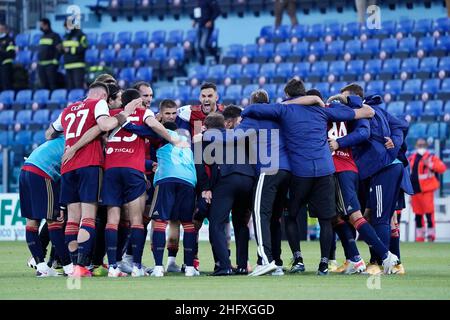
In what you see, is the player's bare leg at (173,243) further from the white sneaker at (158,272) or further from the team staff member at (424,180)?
the team staff member at (424,180)

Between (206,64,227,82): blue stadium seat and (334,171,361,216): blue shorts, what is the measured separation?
49.1ft

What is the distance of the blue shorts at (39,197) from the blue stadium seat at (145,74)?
1563cm

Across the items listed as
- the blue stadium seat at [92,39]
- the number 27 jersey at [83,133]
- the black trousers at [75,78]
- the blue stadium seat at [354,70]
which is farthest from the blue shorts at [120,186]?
the blue stadium seat at [92,39]

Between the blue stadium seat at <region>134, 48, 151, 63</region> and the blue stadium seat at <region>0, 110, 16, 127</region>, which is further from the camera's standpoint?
the blue stadium seat at <region>134, 48, 151, 63</region>

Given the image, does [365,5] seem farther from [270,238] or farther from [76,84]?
[270,238]

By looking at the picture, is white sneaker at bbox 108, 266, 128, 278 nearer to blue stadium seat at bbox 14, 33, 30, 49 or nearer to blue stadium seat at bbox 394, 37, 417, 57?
blue stadium seat at bbox 394, 37, 417, 57

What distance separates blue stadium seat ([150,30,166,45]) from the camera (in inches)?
1184

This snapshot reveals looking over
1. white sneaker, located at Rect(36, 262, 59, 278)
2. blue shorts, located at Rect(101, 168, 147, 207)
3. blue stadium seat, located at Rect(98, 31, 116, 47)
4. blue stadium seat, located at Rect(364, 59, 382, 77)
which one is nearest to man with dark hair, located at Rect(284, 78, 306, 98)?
blue shorts, located at Rect(101, 168, 147, 207)

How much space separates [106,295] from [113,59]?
66.6ft

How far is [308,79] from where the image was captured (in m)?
26.2

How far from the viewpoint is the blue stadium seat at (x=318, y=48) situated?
27.0 meters

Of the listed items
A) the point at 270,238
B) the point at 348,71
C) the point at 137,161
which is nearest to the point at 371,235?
the point at 270,238

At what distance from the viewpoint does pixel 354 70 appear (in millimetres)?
25953
